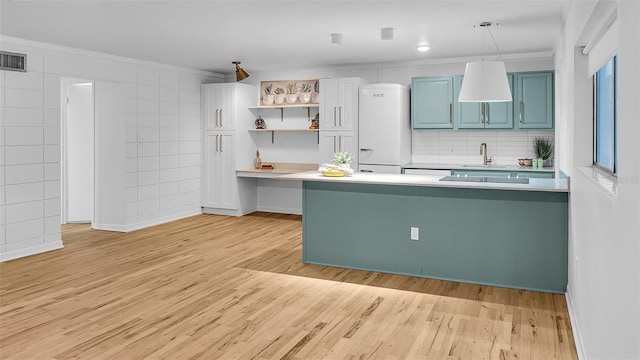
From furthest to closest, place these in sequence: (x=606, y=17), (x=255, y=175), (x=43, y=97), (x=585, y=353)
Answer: (x=255, y=175) → (x=43, y=97) → (x=585, y=353) → (x=606, y=17)

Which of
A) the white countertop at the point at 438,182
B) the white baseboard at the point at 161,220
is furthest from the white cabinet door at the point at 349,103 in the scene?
the white baseboard at the point at 161,220

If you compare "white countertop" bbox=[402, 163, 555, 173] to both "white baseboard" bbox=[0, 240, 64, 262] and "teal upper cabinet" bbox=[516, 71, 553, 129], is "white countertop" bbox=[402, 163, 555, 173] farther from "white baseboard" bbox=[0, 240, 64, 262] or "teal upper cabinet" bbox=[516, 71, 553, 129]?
"white baseboard" bbox=[0, 240, 64, 262]

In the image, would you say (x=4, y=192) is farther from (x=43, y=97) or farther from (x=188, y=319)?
(x=188, y=319)

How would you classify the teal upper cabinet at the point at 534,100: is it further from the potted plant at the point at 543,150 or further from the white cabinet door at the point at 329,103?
the white cabinet door at the point at 329,103

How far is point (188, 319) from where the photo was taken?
3.55m

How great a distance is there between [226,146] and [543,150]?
4.67 metres

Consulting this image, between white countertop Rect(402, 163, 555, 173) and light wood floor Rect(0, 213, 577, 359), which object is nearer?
light wood floor Rect(0, 213, 577, 359)

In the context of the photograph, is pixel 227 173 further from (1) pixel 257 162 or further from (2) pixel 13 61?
(2) pixel 13 61

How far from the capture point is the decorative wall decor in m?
7.86

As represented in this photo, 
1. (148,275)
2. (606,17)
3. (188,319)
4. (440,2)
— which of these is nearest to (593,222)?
(606,17)

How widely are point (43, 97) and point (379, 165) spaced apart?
4.29 meters

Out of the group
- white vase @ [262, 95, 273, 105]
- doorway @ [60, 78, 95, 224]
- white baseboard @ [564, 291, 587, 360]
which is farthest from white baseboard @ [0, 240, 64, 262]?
white baseboard @ [564, 291, 587, 360]

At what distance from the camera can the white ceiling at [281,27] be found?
4.18 m

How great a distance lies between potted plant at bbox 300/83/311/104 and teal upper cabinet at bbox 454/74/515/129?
234cm
